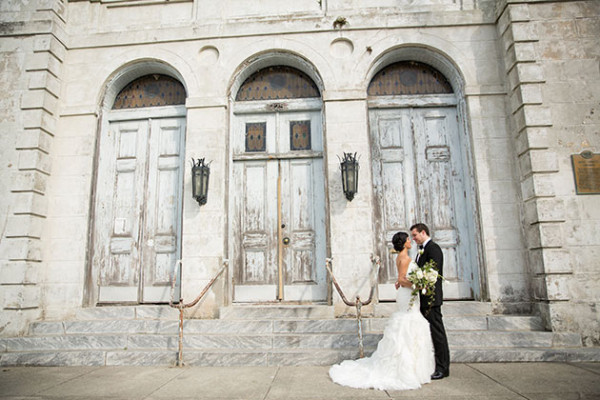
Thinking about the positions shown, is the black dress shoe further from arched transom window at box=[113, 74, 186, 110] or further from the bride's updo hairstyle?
arched transom window at box=[113, 74, 186, 110]

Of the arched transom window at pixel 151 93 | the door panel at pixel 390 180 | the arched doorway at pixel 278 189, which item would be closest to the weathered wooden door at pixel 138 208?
the arched transom window at pixel 151 93

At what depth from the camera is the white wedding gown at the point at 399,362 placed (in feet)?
12.9

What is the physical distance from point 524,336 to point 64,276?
7339mm

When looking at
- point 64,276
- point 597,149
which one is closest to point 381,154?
point 597,149

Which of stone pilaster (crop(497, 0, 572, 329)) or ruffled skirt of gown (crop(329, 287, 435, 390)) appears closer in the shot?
ruffled skirt of gown (crop(329, 287, 435, 390))

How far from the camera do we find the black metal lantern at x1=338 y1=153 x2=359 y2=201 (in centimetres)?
611

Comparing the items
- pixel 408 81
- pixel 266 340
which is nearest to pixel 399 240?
pixel 266 340

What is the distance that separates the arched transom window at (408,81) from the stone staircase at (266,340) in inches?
154

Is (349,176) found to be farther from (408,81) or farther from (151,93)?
(151,93)

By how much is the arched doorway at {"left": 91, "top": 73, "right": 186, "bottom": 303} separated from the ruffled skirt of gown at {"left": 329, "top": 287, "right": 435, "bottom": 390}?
383 centimetres

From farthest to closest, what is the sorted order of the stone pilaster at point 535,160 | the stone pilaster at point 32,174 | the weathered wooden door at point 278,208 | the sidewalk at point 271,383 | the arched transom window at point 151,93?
the arched transom window at point 151,93
the weathered wooden door at point 278,208
the stone pilaster at point 32,174
the stone pilaster at point 535,160
the sidewalk at point 271,383

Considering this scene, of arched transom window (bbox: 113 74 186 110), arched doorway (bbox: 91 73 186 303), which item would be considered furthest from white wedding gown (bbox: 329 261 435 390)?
arched transom window (bbox: 113 74 186 110)

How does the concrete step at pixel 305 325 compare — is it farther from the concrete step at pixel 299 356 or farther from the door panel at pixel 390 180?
the door panel at pixel 390 180

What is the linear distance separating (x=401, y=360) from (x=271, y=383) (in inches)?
57.5
